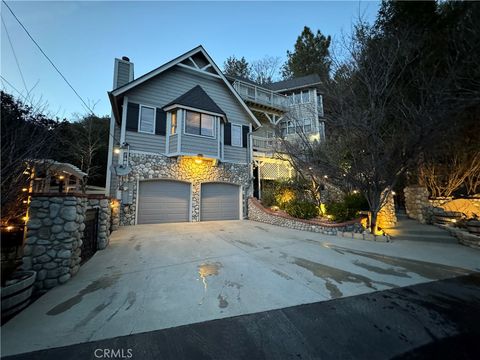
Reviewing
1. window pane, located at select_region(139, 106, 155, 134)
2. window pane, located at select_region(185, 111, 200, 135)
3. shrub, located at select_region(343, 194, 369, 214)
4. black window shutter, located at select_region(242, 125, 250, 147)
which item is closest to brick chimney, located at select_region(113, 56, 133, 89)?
window pane, located at select_region(139, 106, 155, 134)

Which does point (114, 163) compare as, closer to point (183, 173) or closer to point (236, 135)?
point (183, 173)

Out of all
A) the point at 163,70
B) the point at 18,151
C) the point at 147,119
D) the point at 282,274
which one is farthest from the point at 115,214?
the point at 163,70

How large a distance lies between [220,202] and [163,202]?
121 inches

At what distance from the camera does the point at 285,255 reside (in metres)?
4.77

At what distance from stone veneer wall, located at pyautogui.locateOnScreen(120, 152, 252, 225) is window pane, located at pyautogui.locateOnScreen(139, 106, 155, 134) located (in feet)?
4.37

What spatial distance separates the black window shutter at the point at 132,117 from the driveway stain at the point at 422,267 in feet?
33.1

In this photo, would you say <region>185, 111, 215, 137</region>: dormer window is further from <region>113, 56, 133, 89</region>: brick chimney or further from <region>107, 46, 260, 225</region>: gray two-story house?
<region>113, 56, 133, 89</region>: brick chimney

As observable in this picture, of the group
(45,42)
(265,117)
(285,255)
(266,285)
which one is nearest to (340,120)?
(285,255)

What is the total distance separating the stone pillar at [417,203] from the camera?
840 centimetres

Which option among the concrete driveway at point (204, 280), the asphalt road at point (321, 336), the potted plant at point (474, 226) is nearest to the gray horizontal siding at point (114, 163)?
the concrete driveway at point (204, 280)

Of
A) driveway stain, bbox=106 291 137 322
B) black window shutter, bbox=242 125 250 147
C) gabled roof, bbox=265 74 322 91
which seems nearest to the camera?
driveway stain, bbox=106 291 137 322

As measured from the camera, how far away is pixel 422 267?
4.05 meters

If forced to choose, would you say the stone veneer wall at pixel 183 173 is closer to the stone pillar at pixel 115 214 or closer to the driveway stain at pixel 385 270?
the stone pillar at pixel 115 214

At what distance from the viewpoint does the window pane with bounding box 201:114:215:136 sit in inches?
405
